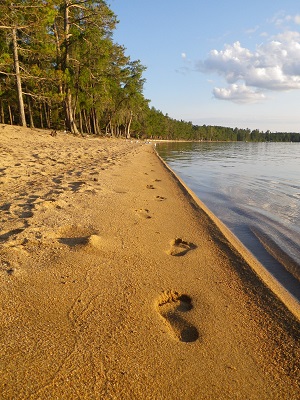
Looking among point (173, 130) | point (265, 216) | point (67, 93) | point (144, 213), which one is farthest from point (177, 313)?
point (173, 130)

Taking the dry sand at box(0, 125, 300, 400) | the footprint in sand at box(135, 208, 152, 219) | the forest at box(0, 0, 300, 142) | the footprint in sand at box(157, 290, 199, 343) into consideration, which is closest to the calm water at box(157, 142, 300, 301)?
the dry sand at box(0, 125, 300, 400)

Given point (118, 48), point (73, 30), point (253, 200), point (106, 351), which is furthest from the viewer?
point (118, 48)

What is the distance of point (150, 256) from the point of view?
332 centimetres

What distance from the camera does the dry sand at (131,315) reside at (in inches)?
64.9

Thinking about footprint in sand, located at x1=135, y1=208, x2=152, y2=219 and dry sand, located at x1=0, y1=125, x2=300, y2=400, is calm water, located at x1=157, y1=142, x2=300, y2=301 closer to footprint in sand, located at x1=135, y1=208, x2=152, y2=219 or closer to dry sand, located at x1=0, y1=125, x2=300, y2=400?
dry sand, located at x1=0, y1=125, x2=300, y2=400

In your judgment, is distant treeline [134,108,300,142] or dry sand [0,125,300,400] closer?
dry sand [0,125,300,400]

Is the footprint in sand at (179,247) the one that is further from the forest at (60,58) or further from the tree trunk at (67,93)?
the tree trunk at (67,93)

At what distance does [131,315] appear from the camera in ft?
7.29

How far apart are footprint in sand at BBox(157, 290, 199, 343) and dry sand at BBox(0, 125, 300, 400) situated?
1 cm

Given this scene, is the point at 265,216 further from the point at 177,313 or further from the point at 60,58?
the point at 60,58

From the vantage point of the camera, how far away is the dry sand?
5.41 feet

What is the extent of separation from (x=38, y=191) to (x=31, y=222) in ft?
5.97

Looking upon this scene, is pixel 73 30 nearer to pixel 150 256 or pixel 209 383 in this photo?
pixel 150 256

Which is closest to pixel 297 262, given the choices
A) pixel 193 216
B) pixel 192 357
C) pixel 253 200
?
pixel 193 216
